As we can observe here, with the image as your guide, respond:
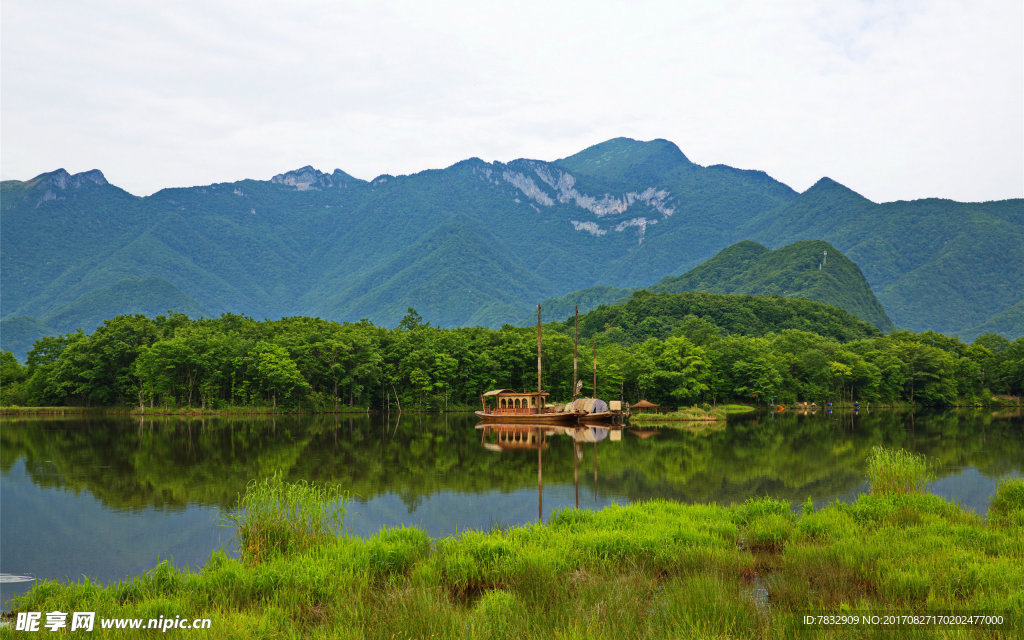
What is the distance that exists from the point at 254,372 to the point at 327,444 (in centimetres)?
3008

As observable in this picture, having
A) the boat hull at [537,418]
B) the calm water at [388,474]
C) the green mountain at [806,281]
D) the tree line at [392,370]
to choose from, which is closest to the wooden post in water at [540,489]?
the calm water at [388,474]

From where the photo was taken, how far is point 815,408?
72750 millimetres

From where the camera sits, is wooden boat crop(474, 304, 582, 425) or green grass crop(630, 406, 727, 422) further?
green grass crop(630, 406, 727, 422)

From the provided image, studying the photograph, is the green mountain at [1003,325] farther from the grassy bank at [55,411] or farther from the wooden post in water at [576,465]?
the grassy bank at [55,411]

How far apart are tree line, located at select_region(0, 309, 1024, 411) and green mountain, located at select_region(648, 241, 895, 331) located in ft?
298

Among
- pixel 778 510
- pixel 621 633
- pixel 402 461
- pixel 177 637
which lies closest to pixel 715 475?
pixel 778 510

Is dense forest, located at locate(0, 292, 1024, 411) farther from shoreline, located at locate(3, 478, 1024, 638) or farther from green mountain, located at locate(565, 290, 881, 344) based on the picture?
shoreline, located at locate(3, 478, 1024, 638)

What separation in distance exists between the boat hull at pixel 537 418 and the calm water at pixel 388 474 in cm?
784

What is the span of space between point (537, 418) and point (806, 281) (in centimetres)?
14702

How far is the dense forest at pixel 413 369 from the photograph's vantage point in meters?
59.1

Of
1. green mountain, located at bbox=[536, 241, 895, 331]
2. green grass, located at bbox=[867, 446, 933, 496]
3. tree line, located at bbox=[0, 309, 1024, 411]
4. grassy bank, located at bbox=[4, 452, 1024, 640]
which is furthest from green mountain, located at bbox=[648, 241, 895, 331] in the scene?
grassy bank, located at bbox=[4, 452, 1024, 640]

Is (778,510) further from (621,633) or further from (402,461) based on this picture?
(402,461)

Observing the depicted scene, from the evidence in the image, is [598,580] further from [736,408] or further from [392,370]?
[736,408]

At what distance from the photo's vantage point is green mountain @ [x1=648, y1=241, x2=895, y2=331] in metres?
169
